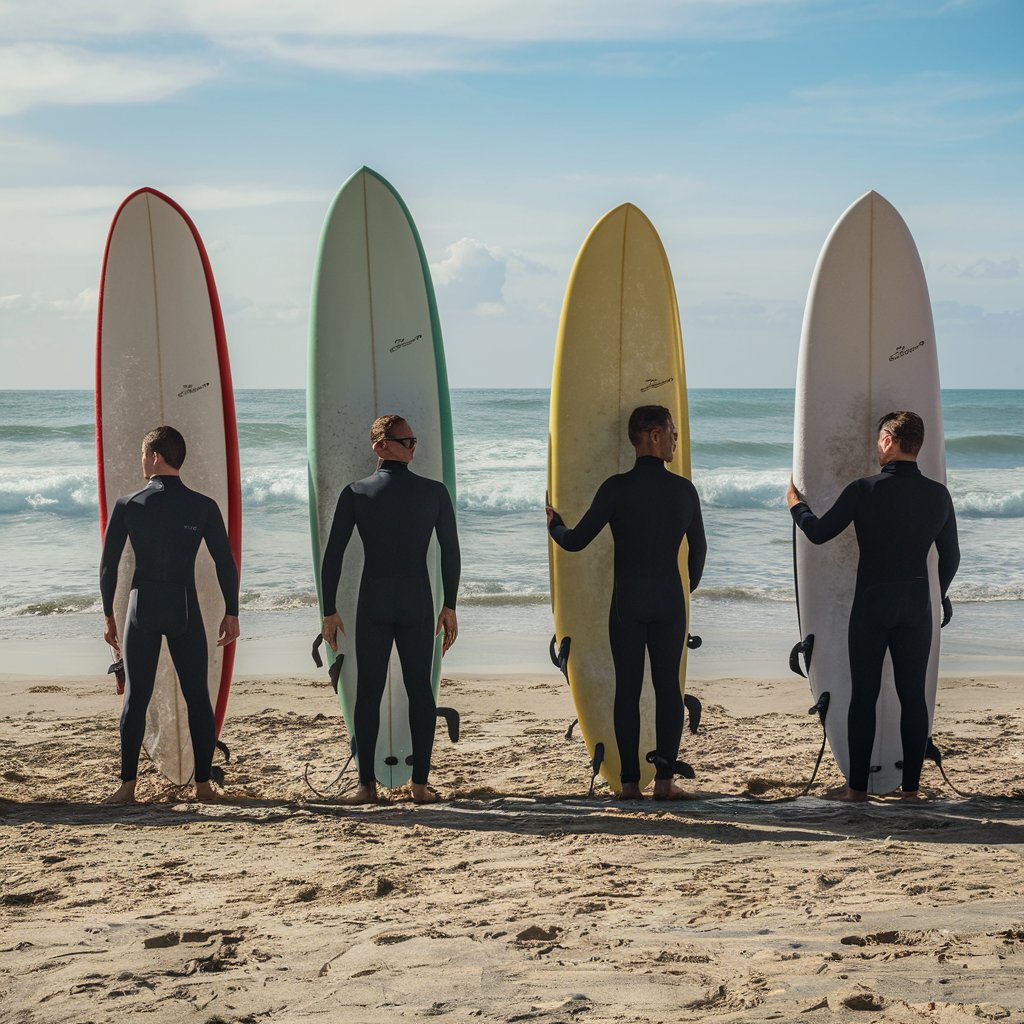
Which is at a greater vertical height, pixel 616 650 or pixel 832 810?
pixel 616 650

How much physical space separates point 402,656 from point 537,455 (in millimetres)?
16672

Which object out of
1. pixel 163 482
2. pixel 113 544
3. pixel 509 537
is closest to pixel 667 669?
pixel 163 482

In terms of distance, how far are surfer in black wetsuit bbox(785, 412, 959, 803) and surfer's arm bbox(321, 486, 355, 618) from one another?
1617 millimetres

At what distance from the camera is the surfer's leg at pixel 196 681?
4332 millimetres

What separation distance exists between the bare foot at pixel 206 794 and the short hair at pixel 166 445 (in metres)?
1.18

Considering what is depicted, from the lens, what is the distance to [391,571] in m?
4.16

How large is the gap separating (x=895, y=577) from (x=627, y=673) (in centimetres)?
99

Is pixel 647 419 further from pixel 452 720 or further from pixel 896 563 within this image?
pixel 452 720

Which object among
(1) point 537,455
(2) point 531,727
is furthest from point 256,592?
(1) point 537,455

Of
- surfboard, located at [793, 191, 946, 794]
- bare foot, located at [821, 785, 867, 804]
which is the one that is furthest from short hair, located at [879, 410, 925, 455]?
bare foot, located at [821, 785, 867, 804]

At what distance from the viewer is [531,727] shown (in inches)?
220

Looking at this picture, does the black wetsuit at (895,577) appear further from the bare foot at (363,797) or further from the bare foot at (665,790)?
the bare foot at (363,797)

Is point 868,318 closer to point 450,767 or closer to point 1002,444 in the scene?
point 450,767

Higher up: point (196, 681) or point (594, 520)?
point (594, 520)
